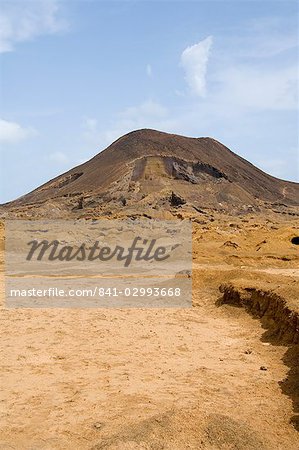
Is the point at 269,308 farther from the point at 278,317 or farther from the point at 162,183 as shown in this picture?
the point at 162,183

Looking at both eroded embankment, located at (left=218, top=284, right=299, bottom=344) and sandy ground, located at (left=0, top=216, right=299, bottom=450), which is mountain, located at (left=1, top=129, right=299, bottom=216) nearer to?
eroded embankment, located at (left=218, top=284, right=299, bottom=344)

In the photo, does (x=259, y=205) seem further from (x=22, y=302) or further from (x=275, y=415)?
(x=275, y=415)

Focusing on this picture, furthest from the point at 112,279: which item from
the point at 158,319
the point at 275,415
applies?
the point at 275,415

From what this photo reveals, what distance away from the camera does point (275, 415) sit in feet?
15.5

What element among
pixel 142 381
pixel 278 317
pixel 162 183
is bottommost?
pixel 142 381

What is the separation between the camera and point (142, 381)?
5656 millimetres

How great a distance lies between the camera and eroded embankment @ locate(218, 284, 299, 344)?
7352mm

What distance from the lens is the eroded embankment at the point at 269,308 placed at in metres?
7.35

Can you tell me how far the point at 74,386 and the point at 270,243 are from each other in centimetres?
1460

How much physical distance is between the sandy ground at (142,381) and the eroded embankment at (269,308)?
0.24m

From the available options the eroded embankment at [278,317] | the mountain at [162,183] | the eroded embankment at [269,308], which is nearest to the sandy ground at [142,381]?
the eroded embankment at [278,317]

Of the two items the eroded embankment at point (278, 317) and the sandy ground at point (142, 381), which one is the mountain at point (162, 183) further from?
the sandy ground at point (142, 381)

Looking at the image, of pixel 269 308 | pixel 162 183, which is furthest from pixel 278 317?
pixel 162 183

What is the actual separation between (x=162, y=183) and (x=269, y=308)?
123ft
